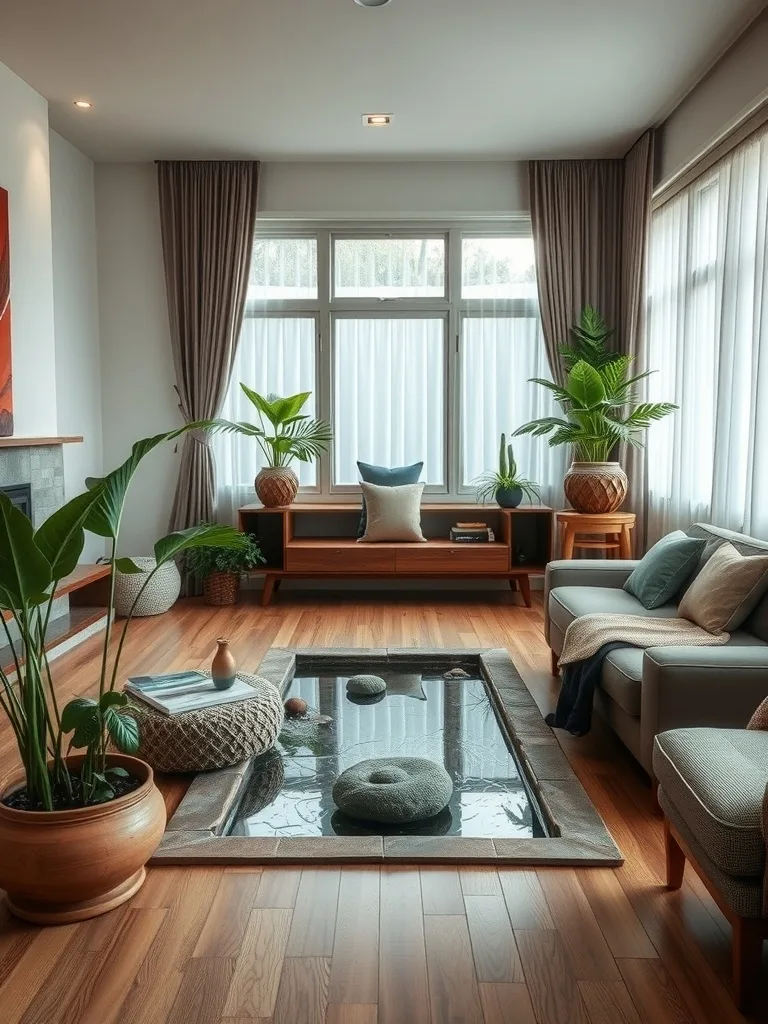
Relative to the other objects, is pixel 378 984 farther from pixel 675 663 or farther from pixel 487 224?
pixel 487 224

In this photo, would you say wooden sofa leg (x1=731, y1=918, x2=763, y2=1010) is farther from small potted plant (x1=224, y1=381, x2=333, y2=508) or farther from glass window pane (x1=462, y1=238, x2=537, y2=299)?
glass window pane (x1=462, y1=238, x2=537, y2=299)

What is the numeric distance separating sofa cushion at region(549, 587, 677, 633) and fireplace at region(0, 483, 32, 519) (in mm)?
2660

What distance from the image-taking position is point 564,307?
6340mm

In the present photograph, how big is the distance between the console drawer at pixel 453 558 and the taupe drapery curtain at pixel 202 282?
58.4 inches

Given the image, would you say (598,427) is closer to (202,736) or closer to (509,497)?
(509,497)

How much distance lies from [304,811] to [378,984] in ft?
3.10

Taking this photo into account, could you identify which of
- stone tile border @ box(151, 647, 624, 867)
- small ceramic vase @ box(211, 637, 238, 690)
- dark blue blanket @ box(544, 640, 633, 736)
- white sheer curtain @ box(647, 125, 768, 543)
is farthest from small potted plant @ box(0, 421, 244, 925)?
white sheer curtain @ box(647, 125, 768, 543)

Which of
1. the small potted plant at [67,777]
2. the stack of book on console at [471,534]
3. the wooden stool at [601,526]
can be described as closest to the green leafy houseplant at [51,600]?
the small potted plant at [67,777]

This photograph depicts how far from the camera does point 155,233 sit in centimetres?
640

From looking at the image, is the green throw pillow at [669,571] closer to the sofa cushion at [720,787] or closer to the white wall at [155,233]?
the sofa cushion at [720,787]

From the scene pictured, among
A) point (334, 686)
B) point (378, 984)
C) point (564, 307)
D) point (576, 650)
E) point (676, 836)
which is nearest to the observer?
point (378, 984)

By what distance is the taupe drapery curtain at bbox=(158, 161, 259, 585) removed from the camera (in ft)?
20.5

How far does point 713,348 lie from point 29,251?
11.8 ft

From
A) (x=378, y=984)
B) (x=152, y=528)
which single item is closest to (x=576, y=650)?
(x=378, y=984)
